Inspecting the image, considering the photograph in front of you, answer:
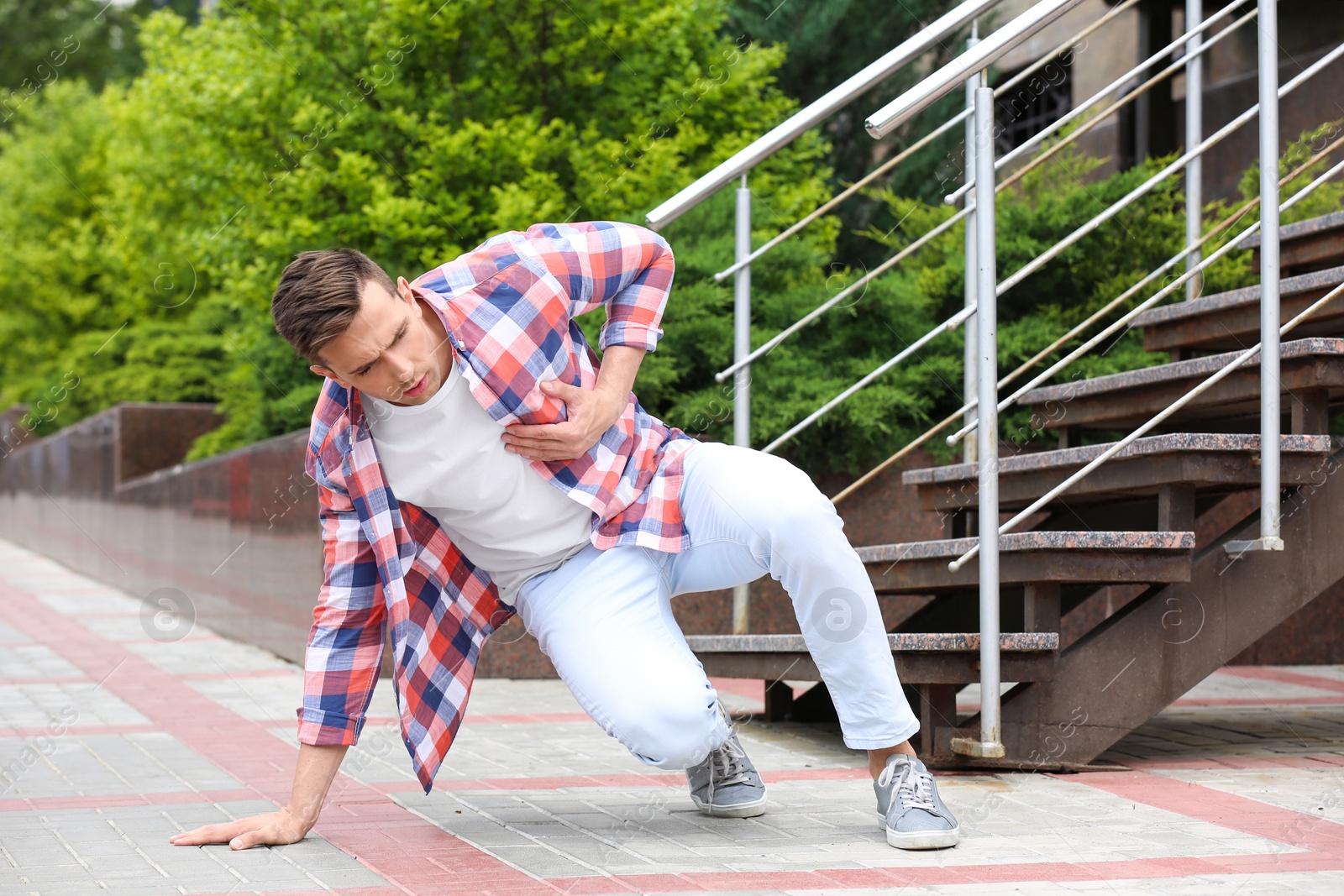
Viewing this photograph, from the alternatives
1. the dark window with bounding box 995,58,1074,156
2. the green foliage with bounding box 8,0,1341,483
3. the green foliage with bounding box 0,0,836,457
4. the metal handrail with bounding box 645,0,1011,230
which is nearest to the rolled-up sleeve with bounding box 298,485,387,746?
the metal handrail with bounding box 645,0,1011,230

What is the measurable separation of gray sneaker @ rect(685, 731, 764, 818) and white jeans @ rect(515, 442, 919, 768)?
0.30 meters

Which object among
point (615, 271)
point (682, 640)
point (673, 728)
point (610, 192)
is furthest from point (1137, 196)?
point (610, 192)

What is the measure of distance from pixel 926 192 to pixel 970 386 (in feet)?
16.6

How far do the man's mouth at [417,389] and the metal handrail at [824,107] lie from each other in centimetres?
150

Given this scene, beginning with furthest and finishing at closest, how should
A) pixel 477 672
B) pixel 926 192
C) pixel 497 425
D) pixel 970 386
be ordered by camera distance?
pixel 926 192
pixel 477 672
pixel 970 386
pixel 497 425

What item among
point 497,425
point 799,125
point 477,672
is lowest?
point 477,672

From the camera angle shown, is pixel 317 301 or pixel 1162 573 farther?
pixel 1162 573

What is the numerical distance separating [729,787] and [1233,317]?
234 centimetres

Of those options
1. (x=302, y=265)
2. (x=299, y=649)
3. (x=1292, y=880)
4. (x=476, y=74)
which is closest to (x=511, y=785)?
(x=302, y=265)

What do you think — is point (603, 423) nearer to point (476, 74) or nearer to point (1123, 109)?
point (476, 74)

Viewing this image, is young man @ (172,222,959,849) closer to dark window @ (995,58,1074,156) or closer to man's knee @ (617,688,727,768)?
man's knee @ (617,688,727,768)

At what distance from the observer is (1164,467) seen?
13.1 ft

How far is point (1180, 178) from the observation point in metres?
7.99

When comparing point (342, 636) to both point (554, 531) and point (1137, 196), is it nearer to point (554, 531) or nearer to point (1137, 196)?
point (554, 531)
